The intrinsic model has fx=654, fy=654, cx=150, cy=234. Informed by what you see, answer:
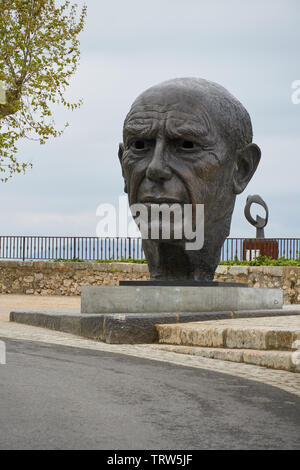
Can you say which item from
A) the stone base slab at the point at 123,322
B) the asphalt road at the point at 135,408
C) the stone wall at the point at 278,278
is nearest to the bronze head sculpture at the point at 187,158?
the stone base slab at the point at 123,322

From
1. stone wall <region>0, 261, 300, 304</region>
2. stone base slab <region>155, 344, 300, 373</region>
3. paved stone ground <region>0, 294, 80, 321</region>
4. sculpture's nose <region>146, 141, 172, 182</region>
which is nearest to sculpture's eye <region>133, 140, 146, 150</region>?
sculpture's nose <region>146, 141, 172, 182</region>

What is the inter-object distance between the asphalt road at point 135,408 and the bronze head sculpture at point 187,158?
10.5 ft

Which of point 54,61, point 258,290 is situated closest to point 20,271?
point 54,61

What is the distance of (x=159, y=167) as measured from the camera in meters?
8.98

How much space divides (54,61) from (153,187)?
11973 mm

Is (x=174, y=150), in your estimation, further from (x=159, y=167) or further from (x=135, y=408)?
(x=135, y=408)

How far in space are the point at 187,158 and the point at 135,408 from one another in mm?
5214

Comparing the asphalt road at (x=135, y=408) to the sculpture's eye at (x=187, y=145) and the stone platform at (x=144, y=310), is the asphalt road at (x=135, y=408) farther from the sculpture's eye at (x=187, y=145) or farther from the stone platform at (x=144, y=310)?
the sculpture's eye at (x=187, y=145)

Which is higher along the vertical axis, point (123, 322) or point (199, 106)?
point (199, 106)

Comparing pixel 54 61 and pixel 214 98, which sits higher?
pixel 54 61

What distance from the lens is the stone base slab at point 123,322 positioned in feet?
27.4

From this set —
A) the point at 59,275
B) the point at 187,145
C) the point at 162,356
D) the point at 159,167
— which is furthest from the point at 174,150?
the point at 59,275

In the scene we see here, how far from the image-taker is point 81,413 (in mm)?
4281

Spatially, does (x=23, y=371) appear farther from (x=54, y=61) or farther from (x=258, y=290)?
(x=54, y=61)
